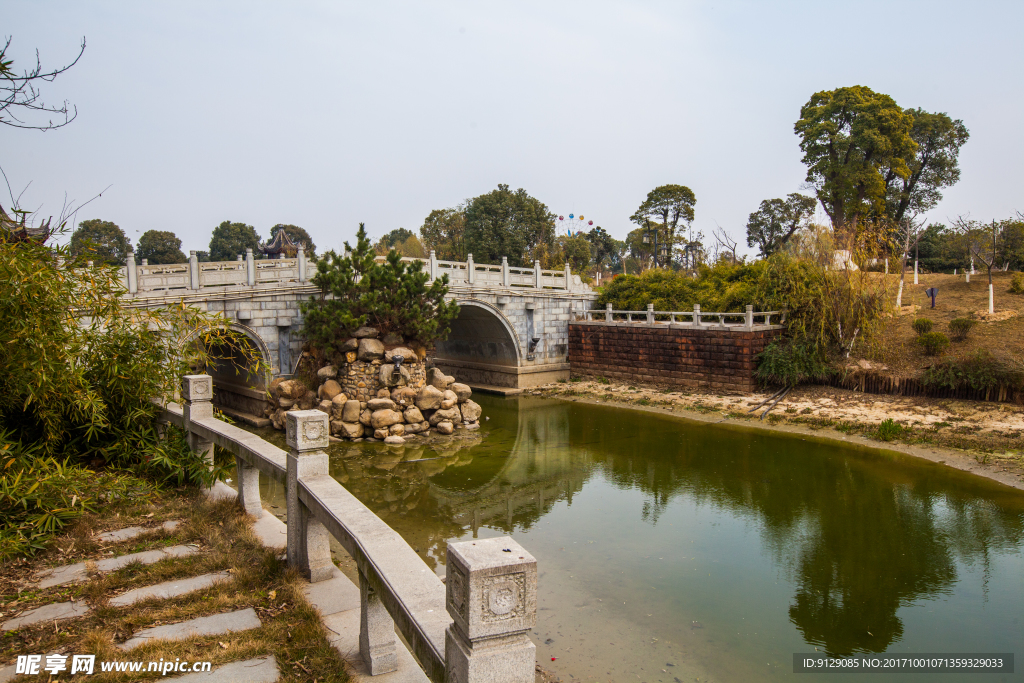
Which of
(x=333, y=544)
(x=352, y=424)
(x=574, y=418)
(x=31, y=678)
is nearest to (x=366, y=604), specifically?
(x=31, y=678)

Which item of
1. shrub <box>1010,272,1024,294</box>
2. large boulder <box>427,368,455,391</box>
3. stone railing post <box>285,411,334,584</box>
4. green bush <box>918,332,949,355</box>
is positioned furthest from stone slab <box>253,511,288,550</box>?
shrub <box>1010,272,1024,294</box>

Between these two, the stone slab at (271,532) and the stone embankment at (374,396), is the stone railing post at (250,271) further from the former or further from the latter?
the stone slab at (271,532)

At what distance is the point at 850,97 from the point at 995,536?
24177 mm

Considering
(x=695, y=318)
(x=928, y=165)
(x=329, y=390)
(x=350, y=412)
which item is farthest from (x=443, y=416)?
(x=928, y=165)

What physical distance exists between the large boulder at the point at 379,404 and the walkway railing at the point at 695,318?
8.49 m

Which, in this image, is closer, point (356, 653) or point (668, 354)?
point (356, 653)

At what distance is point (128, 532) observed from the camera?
15.9ft

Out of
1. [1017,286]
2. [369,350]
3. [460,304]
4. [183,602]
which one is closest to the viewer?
[183,602]

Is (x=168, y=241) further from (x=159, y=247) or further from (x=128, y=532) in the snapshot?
(x=128, y=532)

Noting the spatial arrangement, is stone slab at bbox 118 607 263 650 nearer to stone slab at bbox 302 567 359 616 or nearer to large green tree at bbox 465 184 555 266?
stone slab at bbox 302 567 359 616

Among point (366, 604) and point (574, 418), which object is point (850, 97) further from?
point (366, 604)

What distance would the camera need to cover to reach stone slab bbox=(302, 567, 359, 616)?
3817 mm

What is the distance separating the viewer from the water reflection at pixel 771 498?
6734 mm

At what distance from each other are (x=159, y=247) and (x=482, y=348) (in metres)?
32.0
